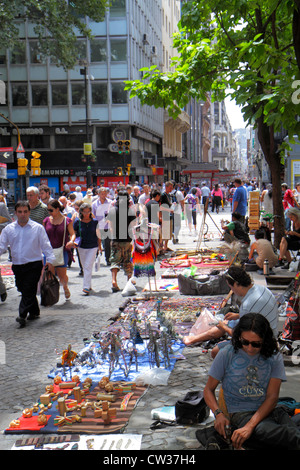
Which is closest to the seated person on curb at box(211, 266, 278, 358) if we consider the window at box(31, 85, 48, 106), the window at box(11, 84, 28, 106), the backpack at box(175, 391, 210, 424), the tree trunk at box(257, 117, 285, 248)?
the backpack at box(175, 391, 210, 424)

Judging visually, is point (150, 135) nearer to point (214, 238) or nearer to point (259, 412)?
point (214, 238)

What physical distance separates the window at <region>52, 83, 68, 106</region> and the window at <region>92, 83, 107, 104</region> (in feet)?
6.59

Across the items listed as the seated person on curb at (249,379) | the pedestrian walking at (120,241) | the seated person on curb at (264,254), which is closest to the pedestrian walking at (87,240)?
the pedestrian walking at (120,241)

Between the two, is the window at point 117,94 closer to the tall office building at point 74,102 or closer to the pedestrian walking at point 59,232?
the tall office building at point 74,102

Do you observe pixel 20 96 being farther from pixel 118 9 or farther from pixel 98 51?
pixel 118 9

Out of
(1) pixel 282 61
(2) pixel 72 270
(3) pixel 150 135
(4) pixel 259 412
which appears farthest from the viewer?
(3) pixel 150 135

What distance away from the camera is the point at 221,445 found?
426 cm

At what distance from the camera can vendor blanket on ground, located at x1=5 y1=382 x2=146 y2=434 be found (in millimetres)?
5129

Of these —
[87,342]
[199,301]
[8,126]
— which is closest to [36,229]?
[87,342]

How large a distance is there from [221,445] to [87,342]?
3.54 meters

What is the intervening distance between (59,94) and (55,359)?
3847 centimetres

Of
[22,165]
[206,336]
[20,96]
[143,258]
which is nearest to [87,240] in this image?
[143,258]

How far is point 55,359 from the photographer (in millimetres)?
7246

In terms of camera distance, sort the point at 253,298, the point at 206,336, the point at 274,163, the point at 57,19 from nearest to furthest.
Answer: the point at 253,298 → the point at 206,336 → the point at 274,163 → the point at 57,19
